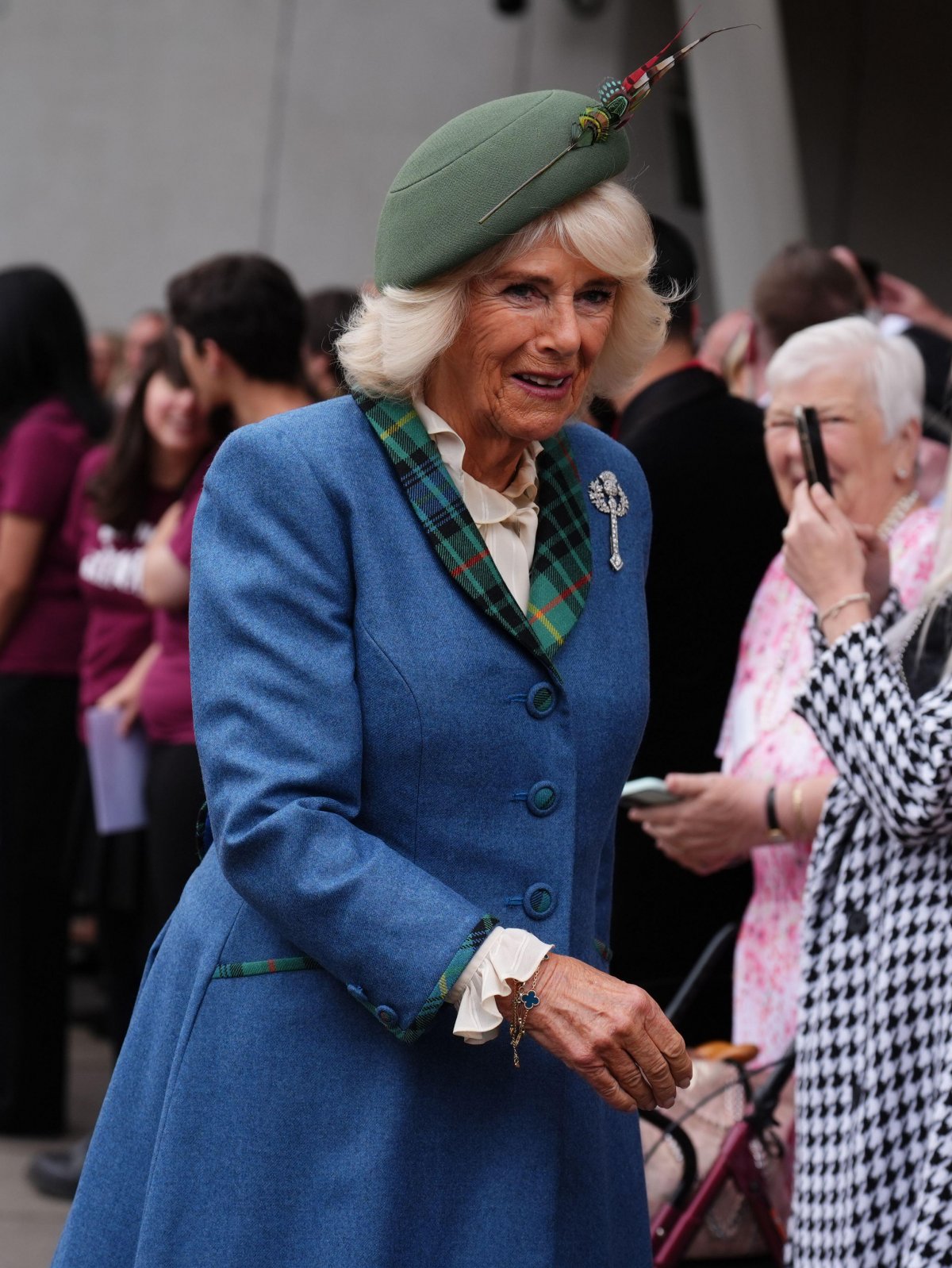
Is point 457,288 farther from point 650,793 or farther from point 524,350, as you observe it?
point 650,793

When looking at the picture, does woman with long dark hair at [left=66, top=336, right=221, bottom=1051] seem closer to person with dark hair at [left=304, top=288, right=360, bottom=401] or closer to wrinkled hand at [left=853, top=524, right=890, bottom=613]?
person with dark hair at [left=304, top=288, right=360, bottom=401]

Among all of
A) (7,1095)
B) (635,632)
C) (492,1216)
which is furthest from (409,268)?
(7,1095)

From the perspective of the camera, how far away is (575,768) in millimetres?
1864

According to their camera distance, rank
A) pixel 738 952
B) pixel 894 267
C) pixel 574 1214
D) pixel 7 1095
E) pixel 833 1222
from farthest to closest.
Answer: pixel 894 267 → pixel 7 1095 → pixel 738 952 → pixel 833 1222 → pixel 574 1214

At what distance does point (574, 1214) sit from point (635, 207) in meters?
1.14

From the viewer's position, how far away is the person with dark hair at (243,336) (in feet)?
12.0

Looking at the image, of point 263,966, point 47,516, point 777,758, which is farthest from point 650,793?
point 47,516

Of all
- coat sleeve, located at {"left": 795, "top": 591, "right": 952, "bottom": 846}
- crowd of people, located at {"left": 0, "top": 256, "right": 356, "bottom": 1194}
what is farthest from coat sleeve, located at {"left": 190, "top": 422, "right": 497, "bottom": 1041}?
crowd of people, located at {"left": 0, "top": 256, "right": 356, "bottom": 1194}

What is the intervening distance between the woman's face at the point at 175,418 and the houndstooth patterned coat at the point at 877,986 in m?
2.11

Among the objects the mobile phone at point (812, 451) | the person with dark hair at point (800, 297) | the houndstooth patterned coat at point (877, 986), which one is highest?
the person with dark hair at point (800, 297)

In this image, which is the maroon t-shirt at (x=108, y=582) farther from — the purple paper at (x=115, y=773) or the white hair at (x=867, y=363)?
the white hair at (x=867, y=363)

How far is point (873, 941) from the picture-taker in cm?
240

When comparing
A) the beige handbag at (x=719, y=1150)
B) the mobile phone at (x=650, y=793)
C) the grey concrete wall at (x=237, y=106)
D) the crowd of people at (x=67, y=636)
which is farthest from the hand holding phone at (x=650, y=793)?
the grey concrete wall at (x=237, y=106)

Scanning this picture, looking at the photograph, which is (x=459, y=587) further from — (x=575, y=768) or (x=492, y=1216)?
(x=492, y=1216)
